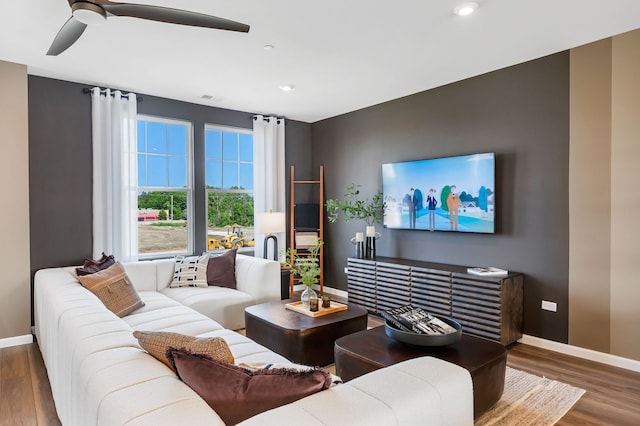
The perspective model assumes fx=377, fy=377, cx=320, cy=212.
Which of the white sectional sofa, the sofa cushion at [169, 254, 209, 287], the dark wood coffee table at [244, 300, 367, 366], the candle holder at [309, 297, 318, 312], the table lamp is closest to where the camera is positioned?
the white sectional sofa

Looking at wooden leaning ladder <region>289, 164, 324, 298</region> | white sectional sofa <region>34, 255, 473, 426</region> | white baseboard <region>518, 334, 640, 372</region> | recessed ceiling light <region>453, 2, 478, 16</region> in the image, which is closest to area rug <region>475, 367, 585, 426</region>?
white baseboard <region>518, 334, 640, 372</region>

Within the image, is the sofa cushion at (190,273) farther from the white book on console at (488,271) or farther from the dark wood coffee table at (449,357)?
the white book on console at (488,271)

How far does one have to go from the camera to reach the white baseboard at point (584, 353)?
3.03 meters

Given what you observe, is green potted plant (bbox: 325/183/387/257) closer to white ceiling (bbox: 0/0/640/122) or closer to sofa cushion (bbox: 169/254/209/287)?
white ceiling (bbox: 0/0/640/122)

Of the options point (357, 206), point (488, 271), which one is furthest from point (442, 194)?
point (357, 206)

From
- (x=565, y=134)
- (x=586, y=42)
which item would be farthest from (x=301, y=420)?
(x=586, y=42)

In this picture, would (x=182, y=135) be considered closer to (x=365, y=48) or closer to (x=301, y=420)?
(x=365, y=48)

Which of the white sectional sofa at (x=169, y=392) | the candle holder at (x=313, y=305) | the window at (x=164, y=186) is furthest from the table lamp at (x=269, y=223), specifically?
the white sectional sofa at (x=169, y=392)

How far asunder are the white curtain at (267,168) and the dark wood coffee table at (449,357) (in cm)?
309

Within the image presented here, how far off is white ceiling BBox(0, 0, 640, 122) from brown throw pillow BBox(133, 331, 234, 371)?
2139mm

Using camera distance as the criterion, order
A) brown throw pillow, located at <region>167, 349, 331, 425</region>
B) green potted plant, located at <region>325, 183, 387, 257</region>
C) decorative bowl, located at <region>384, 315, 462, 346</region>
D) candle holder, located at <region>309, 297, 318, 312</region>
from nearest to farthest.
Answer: brown throw pillow, located at <region>167, 349, 331, 425</region> < decorative bowl, located at <region>384, 315, 462, 346</region> < candle holder, located at <region>309, 297, 318, 312</region> < green potted plant, located at <region>325, 183, 387, 257</region>

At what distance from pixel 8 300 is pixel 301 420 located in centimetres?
396

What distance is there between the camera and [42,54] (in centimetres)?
336

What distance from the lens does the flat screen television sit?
12.6 feet
